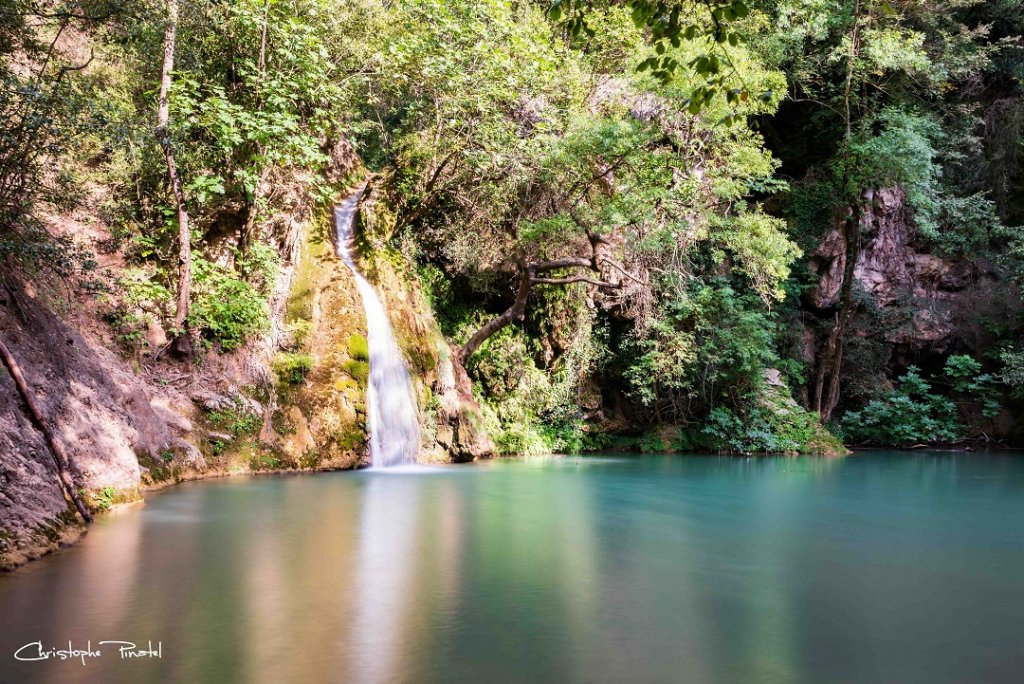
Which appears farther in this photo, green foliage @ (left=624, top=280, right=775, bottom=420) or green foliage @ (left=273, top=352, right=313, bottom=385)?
green foliage @ (left=624, top=280, right=775, bottom=420)

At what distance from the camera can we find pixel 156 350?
10945mm

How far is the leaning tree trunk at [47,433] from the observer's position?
18.8ft

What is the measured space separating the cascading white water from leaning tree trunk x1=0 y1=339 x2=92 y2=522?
5.63m

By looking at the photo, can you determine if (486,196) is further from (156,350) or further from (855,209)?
(855,209)

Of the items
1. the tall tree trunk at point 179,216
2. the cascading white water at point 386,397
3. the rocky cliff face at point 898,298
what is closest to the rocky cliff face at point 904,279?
the rocky cliff face at point 898,298

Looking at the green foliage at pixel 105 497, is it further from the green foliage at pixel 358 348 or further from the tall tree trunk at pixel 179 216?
the green foliage at pixel 358 348

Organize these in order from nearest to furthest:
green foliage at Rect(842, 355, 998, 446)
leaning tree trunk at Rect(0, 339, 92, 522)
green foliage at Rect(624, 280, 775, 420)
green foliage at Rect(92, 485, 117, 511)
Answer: leaning tree trunk at Rect(0, 339, 92, 522), green foliage at Rect(92, 485, 117, 511), green foliage at Rect(624, 280, 775, 420), green foliage at Rect(842, 355, 998, 446)

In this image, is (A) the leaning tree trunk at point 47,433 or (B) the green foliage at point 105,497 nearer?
(A) the leaning tree trunk at point 47,433

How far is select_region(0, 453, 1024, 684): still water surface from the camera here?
12.9 feet

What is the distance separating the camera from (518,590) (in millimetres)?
5324

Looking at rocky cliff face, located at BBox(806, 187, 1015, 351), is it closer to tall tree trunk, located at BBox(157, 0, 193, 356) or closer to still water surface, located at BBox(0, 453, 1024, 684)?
still water surface, located at BBox(0, 453, 1024, 684)

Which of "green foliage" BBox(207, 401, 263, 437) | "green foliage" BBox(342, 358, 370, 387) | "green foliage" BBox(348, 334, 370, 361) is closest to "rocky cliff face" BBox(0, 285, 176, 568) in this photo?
"green foliage" BBox(207, 401, 263, 437)

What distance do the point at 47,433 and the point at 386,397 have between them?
661 centimetres

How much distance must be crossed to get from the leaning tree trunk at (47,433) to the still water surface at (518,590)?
431mm
